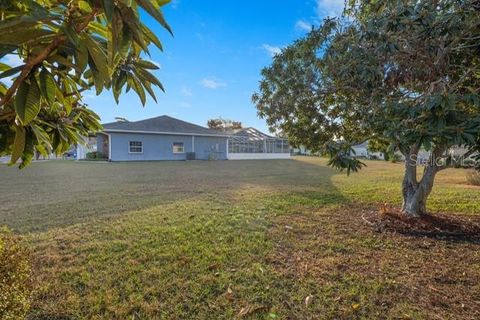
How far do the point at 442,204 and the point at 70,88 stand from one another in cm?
875

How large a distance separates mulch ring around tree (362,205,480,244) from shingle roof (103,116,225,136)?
20659 millimetres

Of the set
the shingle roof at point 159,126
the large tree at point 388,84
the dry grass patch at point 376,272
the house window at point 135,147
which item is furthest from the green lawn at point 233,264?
the house window at point 135,147

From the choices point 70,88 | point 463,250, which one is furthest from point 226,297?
point 463,250

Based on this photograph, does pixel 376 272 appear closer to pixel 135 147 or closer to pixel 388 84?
pixel 388 84

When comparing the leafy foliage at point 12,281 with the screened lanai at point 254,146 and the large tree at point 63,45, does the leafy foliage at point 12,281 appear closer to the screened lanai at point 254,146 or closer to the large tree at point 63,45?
the large tree at point 63,45

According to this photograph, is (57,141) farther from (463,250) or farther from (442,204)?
(442,204)

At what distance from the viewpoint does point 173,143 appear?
86.4ft

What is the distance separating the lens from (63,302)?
2.63 m

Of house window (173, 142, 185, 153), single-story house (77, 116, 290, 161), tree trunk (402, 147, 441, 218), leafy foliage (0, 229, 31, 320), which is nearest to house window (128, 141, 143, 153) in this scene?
single-story house (77, 116, 290, 161)

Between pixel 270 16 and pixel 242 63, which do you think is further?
pixel 242 63

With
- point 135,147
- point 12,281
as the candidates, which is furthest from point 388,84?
point 135,147

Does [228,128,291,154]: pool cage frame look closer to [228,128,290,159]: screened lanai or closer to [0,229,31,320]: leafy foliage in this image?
[228,128,290,159]: screened lanai

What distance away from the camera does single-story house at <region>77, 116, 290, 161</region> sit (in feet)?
75.6

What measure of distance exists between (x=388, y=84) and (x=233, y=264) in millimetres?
3757
